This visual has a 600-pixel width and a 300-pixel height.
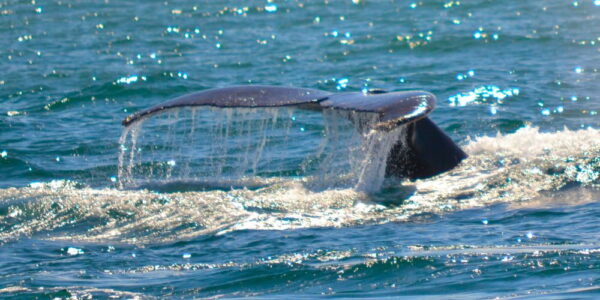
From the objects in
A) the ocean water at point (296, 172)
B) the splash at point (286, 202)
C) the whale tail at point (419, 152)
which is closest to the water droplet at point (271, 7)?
the ocean water at point (296, 172)

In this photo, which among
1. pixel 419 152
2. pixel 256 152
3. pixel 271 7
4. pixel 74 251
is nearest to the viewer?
pixel 74 251

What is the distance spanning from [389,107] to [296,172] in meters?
3.19

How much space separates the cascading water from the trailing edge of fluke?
10cm

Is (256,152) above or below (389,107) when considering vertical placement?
below

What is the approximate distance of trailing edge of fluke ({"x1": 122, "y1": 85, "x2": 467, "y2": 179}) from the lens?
24.0ft

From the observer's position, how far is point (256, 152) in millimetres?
11070

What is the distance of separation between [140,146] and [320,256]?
5.77m

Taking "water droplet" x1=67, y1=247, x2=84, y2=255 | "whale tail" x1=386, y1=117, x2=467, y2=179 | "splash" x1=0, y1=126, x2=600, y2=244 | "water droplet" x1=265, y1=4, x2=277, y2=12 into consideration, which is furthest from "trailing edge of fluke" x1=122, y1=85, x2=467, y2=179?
"water droplet" x1=265, y1=4, x2=277, y2=12

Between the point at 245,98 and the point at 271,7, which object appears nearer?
the point at 245,98

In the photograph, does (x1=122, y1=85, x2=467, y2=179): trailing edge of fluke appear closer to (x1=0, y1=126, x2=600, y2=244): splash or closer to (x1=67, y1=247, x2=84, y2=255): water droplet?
(x1=0, y1=126, x2=600, y2=244): splash

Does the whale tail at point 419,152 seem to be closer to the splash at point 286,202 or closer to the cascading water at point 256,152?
the splash at point 286,202

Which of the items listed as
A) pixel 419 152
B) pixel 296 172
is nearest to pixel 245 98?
pixel 419 152

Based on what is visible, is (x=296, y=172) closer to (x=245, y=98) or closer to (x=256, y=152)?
(x=256, y=152)

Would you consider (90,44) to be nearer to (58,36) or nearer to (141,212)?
(58,36)
